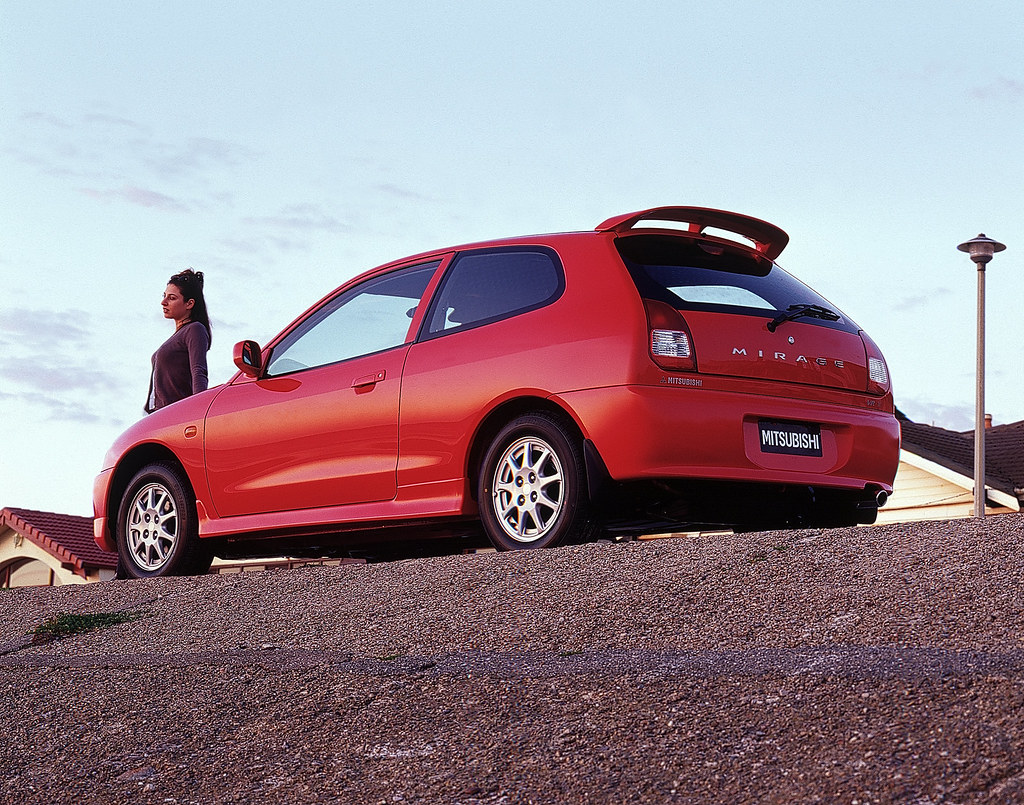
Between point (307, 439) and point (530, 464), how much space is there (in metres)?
1.64

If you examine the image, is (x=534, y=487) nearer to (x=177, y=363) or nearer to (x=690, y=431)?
(x=690, y=431)

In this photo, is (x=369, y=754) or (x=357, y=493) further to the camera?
(x=357, y=493)

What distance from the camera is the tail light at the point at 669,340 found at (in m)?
6.41

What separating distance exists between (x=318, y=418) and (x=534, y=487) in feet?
5.21

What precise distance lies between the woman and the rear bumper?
413 centimetres

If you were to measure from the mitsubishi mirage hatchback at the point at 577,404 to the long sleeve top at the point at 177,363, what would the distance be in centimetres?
174

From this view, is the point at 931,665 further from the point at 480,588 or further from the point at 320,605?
the point at 320,605

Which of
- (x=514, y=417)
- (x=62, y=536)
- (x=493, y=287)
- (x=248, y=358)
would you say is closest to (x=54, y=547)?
(x=62, y=536)

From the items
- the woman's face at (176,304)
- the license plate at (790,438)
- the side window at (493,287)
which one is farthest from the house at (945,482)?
the side window at (493,287)

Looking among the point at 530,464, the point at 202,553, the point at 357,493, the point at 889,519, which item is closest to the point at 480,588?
the point at 530,464

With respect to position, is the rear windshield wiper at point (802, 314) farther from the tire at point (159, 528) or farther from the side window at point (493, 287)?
the tire at point (159, 528)

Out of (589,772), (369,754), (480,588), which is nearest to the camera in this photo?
(589,772)

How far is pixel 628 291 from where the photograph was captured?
6574mm

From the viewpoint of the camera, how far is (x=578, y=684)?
4.63 metres
